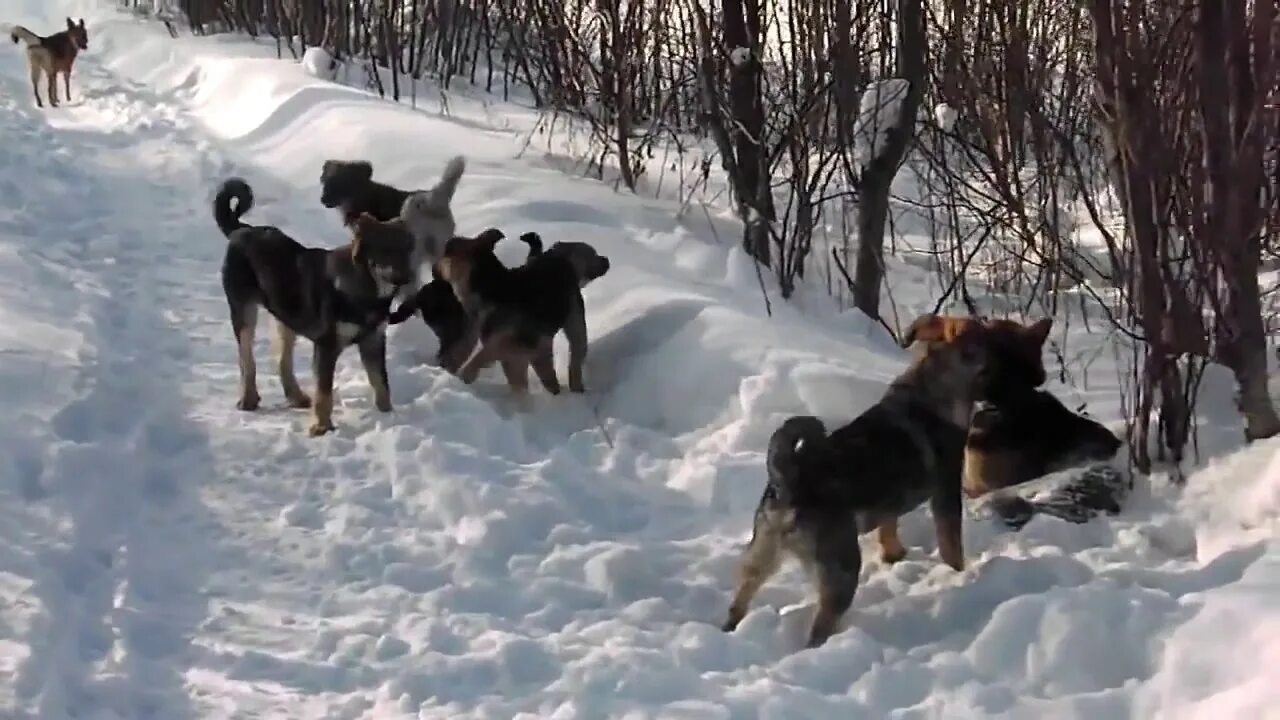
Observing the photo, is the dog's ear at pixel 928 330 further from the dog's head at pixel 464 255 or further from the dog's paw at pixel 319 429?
the dog's paw at pixel 319 429

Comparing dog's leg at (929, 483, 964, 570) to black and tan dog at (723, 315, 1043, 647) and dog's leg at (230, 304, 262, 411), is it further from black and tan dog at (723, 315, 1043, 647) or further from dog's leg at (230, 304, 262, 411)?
dog's leg at (230, 304, 262, 411)

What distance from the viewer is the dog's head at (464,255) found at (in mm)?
6508

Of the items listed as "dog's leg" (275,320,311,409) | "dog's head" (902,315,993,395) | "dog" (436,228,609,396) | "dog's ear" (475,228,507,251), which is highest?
"dog's ear" (475,228,507,251)

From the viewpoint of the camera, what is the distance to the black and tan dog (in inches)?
158

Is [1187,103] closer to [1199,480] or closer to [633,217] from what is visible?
[1199,480]

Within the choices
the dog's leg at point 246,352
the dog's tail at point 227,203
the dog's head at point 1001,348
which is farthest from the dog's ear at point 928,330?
the dog's tail at point 227,203

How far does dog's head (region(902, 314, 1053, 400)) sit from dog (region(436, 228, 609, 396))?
240cm

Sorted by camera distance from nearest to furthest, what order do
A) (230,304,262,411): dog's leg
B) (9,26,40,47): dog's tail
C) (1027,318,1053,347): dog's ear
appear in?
(1027,318,1053,347): dog's ear → (230,304,262,411): dog's leg → (9,26,40,47): dog's tail

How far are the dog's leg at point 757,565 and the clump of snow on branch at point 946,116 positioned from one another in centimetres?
555

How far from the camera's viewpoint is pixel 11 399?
5.86m

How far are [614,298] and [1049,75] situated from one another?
402cm

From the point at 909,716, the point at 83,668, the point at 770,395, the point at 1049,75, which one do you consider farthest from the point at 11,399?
the point at 1049,75

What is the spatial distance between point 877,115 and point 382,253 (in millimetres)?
2969

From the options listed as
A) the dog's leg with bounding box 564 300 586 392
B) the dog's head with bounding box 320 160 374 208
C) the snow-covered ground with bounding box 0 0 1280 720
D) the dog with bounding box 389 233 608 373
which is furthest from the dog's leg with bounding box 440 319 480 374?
the dog's head with bounding box 320 160 374 208
